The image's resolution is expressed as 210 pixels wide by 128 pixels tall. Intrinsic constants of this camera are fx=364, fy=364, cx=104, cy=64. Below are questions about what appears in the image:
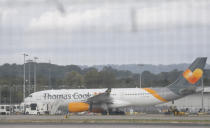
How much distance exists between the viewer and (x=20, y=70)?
77250 mm

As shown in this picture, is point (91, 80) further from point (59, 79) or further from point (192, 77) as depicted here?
point (192, 77)

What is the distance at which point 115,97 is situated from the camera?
1930 inches

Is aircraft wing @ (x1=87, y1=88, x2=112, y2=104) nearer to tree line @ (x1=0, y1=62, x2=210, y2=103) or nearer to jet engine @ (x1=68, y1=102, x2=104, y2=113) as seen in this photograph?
jet engine @ (x1=68, y1=102, x2=104, y2=113)

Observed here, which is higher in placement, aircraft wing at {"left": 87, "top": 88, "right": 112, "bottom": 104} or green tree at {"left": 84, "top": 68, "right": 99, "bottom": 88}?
green tree at {"left": 84, "top": 68, "right": 99, "bottom": 88}

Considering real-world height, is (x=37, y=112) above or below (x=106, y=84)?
below

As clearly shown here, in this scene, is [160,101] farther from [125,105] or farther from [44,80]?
[44,80]

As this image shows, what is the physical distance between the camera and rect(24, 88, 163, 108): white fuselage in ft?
157

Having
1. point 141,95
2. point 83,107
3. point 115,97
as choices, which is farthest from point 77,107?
point 141,95

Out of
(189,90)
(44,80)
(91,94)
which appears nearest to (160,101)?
(189,90)

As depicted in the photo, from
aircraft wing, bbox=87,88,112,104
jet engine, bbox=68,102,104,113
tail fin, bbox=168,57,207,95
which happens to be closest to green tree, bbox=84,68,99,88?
aircraft wing, bbox=87,88,112,104

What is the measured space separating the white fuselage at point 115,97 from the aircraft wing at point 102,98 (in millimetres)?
755

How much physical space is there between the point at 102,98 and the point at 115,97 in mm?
2075

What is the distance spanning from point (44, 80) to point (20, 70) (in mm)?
5819

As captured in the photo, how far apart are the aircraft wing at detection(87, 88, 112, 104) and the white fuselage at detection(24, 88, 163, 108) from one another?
755 mm
